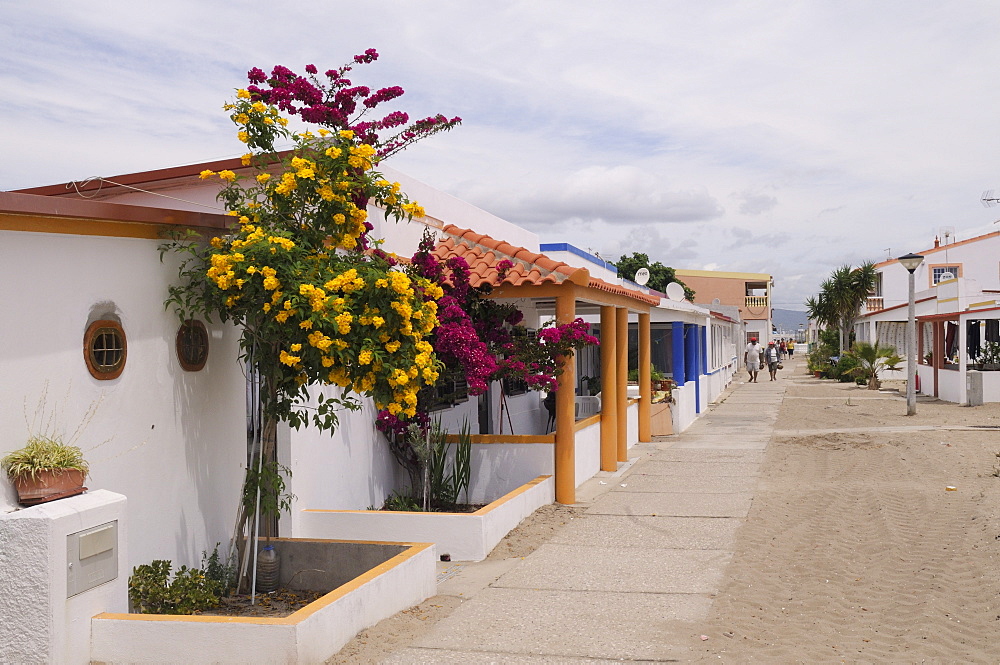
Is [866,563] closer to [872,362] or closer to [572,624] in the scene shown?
[572,624]

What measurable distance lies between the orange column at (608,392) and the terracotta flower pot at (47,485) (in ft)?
28.5

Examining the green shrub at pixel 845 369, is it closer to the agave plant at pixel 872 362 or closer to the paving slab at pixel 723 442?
the agave plant at pixel 872 362

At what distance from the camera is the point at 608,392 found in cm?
1324

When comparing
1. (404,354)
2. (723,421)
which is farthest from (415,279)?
(723,421)

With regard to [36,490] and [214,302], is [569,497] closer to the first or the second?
[214,302]

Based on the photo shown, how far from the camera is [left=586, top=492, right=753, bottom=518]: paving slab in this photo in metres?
10.5

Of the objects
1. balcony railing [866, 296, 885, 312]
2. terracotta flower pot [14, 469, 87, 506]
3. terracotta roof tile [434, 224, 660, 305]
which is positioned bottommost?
terracotta flower pot [14, 469, 87, 506]

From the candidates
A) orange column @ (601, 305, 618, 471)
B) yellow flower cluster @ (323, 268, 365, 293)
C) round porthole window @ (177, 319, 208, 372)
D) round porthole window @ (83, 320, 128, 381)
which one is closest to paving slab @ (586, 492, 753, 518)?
orange column @ (601, 305, 618, 471)

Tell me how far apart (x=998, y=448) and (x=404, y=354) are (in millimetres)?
12754

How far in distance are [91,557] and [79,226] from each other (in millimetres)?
1934

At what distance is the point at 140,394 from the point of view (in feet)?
19.8

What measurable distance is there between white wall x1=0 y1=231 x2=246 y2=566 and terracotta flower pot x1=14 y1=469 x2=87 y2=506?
0.09m

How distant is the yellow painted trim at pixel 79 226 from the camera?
5.09m

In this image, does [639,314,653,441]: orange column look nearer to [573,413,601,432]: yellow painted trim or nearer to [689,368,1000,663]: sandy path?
[689,368,1000,663]: sandy path
